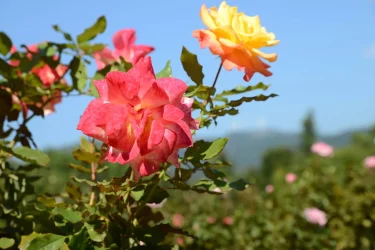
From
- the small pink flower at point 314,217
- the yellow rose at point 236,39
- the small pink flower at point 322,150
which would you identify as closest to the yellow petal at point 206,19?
the yellow rose at point 236,39

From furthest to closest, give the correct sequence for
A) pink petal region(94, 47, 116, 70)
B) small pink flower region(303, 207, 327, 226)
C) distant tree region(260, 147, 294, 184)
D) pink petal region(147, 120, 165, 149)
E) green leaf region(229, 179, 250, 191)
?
distant tree region(260, 147, 294, 184)
small pink flower region(303, 207, 327, 226)
pink petal region(94, 47, 116, 70)
green leaf region(229, 179, 250, 191)
pink petal region(147, 120, 165, 149)

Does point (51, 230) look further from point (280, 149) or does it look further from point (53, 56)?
point (280, 149)

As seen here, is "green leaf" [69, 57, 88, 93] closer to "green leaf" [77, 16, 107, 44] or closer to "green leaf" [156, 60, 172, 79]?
"green leaf" [77, 16, 107, 44]

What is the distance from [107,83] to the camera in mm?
747

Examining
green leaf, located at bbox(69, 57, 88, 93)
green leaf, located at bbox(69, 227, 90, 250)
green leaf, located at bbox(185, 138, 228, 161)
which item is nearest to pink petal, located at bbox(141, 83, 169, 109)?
green leaf, located at bbox(185, 138, 228, 161)

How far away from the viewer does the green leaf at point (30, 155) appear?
1049 mm

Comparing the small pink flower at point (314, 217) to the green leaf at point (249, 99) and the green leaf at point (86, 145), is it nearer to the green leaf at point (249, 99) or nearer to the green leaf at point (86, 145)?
the green leaf at point (86, 145)

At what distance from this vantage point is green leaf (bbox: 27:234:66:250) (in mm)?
854

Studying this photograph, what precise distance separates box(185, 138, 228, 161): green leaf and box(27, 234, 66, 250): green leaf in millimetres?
255

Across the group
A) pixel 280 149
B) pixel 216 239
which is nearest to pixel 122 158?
pixel 216 239

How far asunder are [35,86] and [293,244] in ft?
7.75

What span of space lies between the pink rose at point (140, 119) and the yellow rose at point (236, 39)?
0.16 m

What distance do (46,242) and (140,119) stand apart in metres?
0.29

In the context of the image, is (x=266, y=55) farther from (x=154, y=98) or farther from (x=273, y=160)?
(x=273, y=160)
